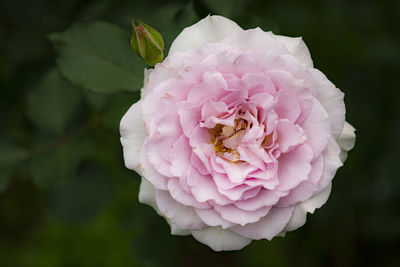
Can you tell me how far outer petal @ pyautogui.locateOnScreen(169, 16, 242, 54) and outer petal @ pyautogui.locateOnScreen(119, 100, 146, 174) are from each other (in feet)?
0.62

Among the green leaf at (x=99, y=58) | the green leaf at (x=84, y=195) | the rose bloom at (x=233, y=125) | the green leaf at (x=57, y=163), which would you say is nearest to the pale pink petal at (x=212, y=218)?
the rose bloom at (x=233, y=125)

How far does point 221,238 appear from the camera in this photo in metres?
1.18

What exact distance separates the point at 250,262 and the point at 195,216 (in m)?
2.14

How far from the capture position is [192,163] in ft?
3.80

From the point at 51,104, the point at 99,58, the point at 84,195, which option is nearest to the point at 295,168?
the point at 99,58

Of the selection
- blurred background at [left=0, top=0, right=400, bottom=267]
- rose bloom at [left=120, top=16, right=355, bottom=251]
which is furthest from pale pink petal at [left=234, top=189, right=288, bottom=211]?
blurred background at [left=0, top=0, right=400, bottom=267]

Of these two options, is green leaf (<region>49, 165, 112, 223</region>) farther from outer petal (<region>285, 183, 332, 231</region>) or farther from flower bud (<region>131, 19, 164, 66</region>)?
outer petal (<region>285, 183, 332, 231</region>)

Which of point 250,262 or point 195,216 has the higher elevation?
point 195,216

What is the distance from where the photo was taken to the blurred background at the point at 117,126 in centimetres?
157

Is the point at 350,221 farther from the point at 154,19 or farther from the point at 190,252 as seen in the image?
the point at 154,19

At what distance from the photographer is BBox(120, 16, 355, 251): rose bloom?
1.12 metres

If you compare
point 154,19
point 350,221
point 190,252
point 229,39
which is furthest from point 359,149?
point 190,252

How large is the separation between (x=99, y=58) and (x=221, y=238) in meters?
0.74

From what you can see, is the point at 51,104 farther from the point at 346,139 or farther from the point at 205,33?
the point at 346,139
